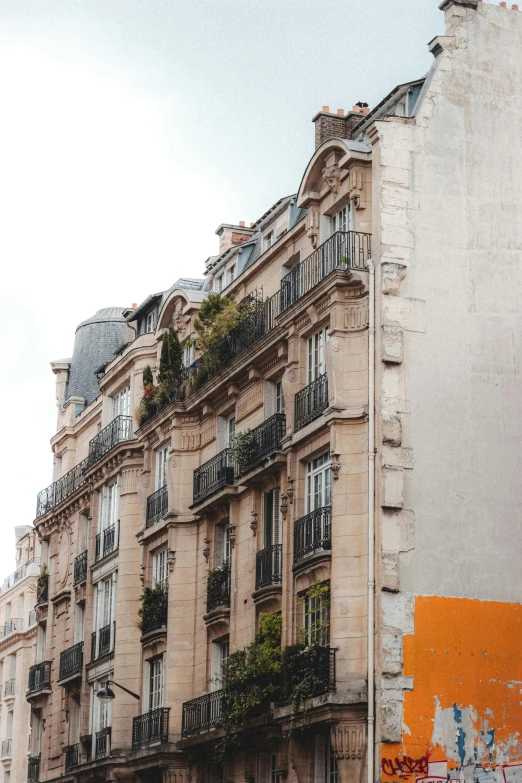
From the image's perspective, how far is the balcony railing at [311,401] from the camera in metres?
32.8

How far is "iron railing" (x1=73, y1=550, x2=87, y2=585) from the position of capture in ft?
156

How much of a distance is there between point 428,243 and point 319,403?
401 cm

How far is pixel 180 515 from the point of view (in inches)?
1564

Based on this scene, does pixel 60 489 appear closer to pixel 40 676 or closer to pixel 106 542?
pixel 40 676

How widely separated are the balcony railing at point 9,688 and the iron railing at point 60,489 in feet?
51.4

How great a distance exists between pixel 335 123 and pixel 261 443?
8.49 metres

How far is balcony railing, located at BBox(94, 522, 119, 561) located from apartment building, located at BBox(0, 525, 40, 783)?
1652cm

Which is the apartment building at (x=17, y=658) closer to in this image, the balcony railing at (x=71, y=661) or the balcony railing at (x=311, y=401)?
the balcony railing at (x=71, y=661)

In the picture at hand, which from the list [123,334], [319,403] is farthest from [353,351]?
[123,334]

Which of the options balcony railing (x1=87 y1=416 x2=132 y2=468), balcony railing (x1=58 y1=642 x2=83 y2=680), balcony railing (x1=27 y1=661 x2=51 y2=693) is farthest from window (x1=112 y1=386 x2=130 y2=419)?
balcony railing (x1=27 y1=661 x2=51 y2=693)

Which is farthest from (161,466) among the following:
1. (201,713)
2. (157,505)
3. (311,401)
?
(311,401)

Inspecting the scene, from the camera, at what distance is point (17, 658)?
67250mm

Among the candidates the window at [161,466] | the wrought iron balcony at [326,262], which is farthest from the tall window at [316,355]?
the window at [161,466]

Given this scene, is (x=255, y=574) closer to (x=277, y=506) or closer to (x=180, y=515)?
(x=277, y=506)
